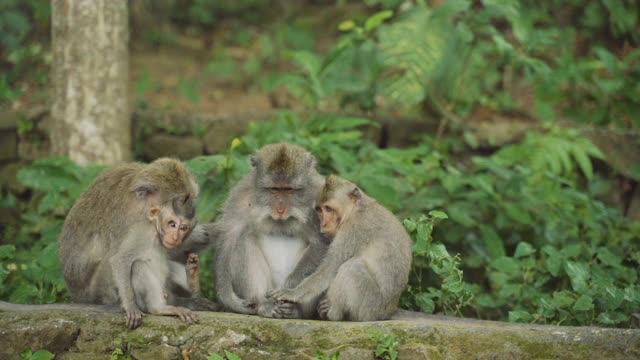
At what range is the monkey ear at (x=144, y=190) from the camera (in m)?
6.21

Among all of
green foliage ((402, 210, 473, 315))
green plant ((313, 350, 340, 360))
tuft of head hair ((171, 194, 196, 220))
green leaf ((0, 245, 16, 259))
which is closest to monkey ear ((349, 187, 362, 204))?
green foliage ((402, 210, 473, 315))

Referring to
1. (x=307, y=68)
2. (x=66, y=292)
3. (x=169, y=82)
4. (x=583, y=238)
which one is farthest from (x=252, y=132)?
→ (x=169, y=82)

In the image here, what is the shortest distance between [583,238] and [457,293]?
257cm

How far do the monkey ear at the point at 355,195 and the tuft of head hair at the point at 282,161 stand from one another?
34 cm

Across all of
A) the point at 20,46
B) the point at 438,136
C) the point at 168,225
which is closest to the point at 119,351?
the point at 168,225

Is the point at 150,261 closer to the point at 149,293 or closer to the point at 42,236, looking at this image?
the point at 149,293

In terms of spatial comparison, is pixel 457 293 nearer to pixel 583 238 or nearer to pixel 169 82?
pixel 583 238

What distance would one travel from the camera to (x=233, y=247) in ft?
21.7

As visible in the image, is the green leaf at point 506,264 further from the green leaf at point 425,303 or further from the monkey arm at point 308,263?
the monkey arm at point 308,263

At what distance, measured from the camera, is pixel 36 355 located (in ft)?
19.2

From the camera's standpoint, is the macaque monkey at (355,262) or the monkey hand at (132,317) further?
the macaque monkey at (355,262)

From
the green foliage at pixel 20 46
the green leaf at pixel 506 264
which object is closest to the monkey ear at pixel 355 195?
the green leaf at pixel 506 264

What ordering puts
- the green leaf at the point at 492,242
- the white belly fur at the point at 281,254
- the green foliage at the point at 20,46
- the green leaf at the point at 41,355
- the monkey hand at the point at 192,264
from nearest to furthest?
the green leaf at the point at 41,355 → the monkey hand at the point at 192,264 → the white belly fur at the point at 281,254 → the green leaf at the point at 492,242 → the green foliage at the point at 20,46

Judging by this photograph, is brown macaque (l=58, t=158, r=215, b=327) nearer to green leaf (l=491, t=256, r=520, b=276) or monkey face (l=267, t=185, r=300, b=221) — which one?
monkey face (l=267, t=185, r=300, b=221)
